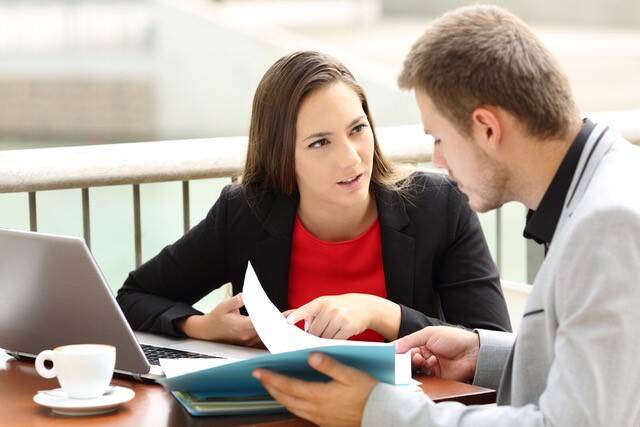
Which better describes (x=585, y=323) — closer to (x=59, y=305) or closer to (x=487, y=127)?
(x=487, y=127)

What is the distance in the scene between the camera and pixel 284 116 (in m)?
2.43

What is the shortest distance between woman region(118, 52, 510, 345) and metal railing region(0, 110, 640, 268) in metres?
0.45

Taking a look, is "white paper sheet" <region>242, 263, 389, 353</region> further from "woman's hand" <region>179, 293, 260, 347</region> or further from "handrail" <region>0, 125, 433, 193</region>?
"handrail" <region>0, 125, 433, 193</region>

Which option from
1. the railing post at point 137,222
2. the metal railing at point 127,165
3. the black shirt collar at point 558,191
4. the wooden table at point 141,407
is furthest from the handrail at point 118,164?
the black shirt collar at point 558,191

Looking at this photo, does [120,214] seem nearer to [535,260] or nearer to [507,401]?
[535,260]

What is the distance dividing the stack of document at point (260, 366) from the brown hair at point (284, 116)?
0.57 metres

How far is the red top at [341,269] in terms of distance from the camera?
8.07 feet

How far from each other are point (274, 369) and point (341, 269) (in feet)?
2.74

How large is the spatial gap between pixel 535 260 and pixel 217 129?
21.8 meters

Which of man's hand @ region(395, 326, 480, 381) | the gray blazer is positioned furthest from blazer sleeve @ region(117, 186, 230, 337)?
the gray blazer

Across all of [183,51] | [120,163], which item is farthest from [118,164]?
[183,51]

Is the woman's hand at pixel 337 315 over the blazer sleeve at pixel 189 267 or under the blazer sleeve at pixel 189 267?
over

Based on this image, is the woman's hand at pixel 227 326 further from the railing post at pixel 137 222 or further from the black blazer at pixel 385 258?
the railing post at pixel 137 222

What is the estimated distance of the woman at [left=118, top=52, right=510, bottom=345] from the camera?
236cm
